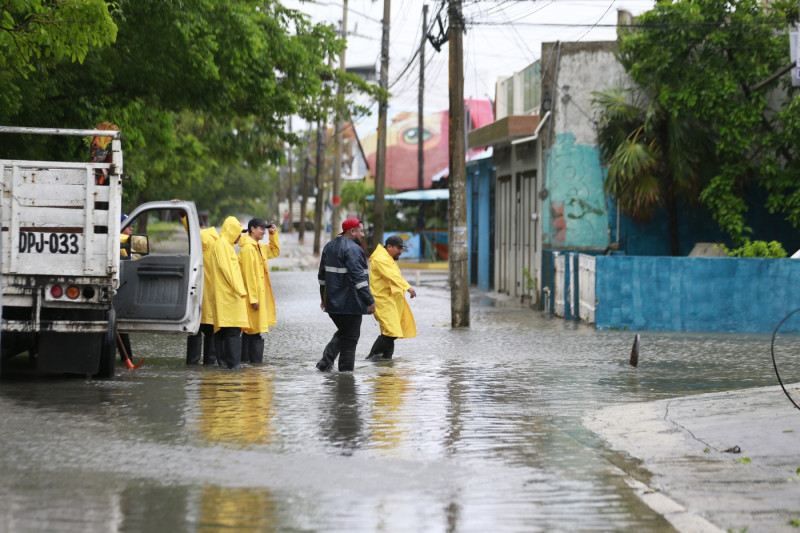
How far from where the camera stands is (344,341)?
42.8 feet

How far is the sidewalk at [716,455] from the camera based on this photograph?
664cm

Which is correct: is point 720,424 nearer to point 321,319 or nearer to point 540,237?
point 321,319

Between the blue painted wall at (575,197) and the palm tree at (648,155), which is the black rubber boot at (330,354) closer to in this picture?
the palm tree at (648,155)

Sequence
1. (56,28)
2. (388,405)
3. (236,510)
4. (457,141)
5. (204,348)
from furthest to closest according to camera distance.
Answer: (457,141) < (204,348) < (56,28) < (388,405) < (236,510)

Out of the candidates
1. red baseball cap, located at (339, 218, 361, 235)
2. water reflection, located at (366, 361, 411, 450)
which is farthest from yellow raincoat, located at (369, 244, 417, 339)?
red baseball cap, located at (339, 218, 361, 235)

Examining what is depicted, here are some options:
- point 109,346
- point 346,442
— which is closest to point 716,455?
point 346,442

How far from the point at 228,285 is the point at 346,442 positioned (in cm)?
486

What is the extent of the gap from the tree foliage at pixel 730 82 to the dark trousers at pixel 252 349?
10.9m

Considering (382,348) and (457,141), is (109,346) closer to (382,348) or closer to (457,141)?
(382,348)

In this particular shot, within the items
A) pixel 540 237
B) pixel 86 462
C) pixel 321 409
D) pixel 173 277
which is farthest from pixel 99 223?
pixel 540 237

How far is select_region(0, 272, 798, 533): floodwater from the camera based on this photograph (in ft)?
21.4

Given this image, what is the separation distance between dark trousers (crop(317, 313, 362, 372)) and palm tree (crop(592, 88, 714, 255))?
1054cm

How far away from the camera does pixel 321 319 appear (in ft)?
68.6

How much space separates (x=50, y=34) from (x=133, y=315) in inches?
127
